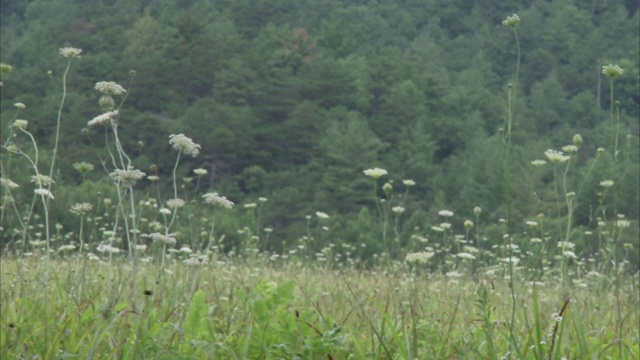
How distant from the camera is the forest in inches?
1391

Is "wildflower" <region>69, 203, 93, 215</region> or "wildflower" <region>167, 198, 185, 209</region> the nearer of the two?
"wildflower" <region>69, 203, 93, 215</region>

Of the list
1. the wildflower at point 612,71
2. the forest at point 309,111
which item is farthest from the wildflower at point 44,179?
the forest at point 309,111

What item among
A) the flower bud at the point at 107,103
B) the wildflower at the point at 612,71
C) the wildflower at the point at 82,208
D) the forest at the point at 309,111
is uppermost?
the wildflower at the point at 612,71

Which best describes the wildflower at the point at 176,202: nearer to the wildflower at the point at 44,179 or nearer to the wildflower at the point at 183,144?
the wildflower at the point at 183,144

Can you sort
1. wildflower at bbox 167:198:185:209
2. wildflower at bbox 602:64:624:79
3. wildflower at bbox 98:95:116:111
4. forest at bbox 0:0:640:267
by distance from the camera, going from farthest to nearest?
forest at bbox 0:0:640:267
wildflower at bbox 167:198:185:209
wildflower at bbox 98:95:116:111
wildflower at bbox 602:64:624:79

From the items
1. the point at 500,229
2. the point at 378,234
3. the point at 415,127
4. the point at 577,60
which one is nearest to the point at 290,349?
the point at 500,229

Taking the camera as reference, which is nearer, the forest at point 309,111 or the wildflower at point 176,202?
the wildflower at point 176,202

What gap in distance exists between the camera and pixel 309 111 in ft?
143

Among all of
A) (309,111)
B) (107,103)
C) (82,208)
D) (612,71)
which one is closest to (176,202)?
(82,208)

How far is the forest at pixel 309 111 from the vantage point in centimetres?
3534

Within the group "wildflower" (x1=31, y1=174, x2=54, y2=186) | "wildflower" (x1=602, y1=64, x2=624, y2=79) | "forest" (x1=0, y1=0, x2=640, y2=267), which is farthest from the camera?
"forest" (x1=0, y1=0, x2=640, y2=267)

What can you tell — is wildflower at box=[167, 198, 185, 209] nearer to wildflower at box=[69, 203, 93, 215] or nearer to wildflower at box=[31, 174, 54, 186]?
wildflower at box=[69, 203, 93, 215]

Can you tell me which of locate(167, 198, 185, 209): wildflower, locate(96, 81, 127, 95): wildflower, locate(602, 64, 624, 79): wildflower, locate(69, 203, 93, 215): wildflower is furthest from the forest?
locate(602, 64, 624, 79): wildflower

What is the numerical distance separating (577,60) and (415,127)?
72.8 feet
